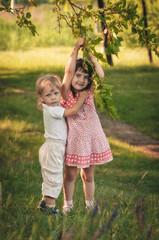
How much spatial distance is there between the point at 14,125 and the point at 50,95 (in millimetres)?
4708

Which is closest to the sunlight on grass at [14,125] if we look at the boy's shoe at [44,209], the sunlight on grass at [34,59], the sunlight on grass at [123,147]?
the sunlight on grass at [123,147]

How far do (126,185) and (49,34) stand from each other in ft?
54.6

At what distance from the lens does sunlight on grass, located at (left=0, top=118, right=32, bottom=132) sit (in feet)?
25.2

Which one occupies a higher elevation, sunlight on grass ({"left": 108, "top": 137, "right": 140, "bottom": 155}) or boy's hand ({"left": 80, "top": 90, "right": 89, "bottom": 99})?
boy's hand ({"left": 80, "top": 90, "right": 89, "bottom": 99})

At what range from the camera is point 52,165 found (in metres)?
3.33

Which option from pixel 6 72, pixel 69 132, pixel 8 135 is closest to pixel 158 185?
pixel 69 132

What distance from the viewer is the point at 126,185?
5316mm

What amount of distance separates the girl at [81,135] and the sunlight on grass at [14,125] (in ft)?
13.7

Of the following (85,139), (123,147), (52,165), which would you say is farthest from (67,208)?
(123,147)

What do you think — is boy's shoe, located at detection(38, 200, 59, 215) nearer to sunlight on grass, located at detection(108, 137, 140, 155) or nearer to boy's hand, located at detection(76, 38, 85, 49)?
boy's hand, located at detection(76, 38, 85, 49)

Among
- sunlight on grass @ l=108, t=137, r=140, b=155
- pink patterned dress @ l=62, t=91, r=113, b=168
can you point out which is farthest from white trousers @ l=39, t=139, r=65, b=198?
sunlight on grass @ l=108, t=137, r=140, b=155

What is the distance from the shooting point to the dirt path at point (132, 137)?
24.7 ft

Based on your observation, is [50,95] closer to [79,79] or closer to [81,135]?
[79,79]

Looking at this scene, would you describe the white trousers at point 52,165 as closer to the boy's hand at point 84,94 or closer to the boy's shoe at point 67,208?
the boy's shoe at point 67,208
